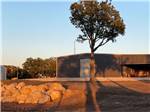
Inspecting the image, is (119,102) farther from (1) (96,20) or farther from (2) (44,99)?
(1) (96,20)

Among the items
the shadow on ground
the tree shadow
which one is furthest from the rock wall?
the tree shadow

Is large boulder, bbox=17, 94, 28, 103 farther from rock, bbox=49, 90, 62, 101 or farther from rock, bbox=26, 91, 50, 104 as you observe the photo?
rock, bbox=49, 90, 62, 101

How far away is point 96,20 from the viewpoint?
42.3 metres

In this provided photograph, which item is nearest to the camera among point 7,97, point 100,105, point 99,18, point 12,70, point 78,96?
point 100,105

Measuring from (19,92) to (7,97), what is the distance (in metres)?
1.10

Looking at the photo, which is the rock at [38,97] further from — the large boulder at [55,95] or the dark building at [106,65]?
the dark building at [106,65]

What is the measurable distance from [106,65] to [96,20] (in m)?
33.5

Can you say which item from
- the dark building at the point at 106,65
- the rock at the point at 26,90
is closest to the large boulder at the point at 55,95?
the rock at the point at 26,90

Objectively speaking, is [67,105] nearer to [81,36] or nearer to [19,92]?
[19,92]

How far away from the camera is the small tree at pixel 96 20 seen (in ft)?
138

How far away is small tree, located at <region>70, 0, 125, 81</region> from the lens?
42.0 m

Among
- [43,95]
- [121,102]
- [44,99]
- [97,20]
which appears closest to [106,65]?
[97,20]

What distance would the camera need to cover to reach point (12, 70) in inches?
3757

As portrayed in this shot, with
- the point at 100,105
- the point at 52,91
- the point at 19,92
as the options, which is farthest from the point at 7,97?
the point at 100,105
